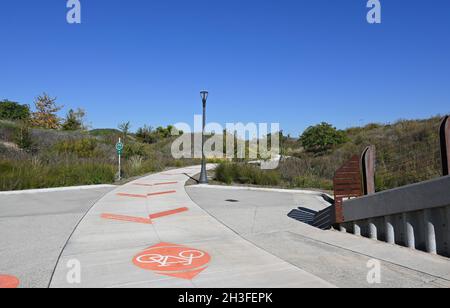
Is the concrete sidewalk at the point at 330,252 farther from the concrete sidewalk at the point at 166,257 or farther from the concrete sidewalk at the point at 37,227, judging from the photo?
the concrete sidewalk at the point at 37,227

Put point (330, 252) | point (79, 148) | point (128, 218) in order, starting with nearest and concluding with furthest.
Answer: point (330, 252) → point (128, 218) → point (79, 148)

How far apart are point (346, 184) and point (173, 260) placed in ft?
13.6

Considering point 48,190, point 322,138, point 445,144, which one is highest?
point 322,138

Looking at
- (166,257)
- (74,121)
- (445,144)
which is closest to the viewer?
(166,257)

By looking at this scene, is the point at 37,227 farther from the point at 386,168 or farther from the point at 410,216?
the point at 386,168

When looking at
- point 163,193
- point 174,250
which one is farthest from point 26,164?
point 174,250

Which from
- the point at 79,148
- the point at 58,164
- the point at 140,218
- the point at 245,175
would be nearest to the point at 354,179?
the point at 140,218

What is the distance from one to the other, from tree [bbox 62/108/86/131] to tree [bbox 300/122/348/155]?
30019mm

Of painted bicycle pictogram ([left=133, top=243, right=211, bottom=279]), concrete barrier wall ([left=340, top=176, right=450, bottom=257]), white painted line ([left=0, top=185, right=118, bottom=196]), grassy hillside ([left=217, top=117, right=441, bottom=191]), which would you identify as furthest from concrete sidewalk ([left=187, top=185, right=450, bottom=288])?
white painted line ([left=0, top=185, right=118, bottom=196])

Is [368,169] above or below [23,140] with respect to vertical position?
below

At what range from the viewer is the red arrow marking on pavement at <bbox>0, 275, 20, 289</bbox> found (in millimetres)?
4117

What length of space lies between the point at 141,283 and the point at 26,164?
14.6 metres

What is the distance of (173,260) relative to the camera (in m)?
5.23
